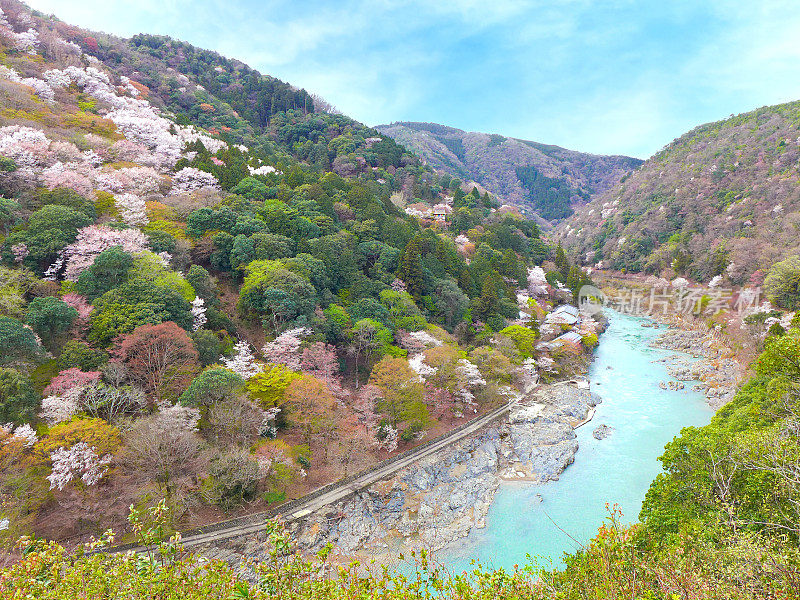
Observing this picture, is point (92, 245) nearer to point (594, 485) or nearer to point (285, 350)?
point (285, 350)

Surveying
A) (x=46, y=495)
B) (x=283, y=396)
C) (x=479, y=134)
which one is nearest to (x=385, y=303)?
(x=283, y=396)

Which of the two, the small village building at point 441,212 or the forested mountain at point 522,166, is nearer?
the small village building at point 441,212

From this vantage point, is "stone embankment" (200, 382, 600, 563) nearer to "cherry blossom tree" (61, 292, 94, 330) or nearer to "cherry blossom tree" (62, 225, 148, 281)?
"cherry blossom tree" (61, 292, 94, 330)

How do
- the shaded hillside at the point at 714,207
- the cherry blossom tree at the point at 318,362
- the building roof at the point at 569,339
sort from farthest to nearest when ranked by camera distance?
the shaded hillside at the point at 714,207 → the building roof at the point at 569,339 → the cherry blossom tree at the point at 318,362

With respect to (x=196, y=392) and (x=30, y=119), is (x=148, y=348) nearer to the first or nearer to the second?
(x=196, y=392)

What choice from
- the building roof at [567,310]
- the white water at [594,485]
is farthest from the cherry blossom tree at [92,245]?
the building roof at [567,310]

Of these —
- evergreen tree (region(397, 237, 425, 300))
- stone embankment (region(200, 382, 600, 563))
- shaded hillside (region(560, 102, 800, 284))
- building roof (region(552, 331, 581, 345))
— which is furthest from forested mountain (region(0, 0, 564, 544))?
shaded hillside (region(560, 102, 800, 284))

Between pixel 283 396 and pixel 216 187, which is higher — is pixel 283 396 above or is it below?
below

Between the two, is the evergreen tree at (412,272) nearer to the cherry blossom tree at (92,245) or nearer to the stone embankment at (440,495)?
the stone embankment at (440,495)
